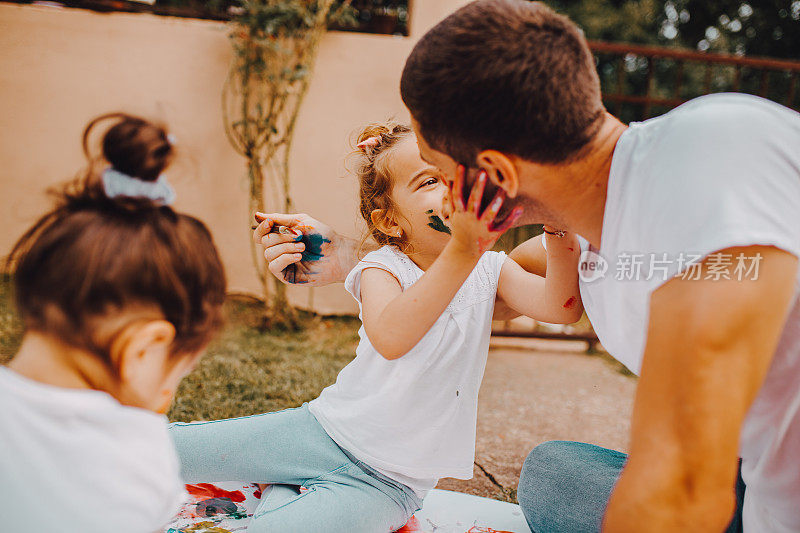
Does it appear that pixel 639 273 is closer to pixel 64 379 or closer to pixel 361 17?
pixel 64 379

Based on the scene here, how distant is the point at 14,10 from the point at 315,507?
3941 mm

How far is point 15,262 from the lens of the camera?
46.1 inches

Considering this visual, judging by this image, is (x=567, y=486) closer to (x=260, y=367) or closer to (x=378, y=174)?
(x=378, y=174)

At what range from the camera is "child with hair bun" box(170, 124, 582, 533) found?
1.69 meters

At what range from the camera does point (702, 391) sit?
3.22 ft

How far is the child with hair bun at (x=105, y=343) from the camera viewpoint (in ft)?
3.26

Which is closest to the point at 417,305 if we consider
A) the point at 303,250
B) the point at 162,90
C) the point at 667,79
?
the point at 303,250

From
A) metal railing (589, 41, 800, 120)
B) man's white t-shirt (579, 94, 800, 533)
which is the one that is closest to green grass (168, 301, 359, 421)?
man's white t-shirt (579, 94, 800, 533)

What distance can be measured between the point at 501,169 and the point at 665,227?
1.17 feet

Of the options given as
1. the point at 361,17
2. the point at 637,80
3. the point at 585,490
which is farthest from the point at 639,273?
the point at 637,80

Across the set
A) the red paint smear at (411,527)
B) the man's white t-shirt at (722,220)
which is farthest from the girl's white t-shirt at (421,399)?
the man's white t-shirt at (722,220)

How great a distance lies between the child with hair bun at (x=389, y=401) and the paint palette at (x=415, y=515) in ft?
0.29

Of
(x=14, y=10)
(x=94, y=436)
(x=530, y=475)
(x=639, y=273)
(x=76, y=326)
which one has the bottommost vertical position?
(x=530, y=475)

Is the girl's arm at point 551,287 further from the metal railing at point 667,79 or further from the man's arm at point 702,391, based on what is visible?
the metal railing at point 667,79
